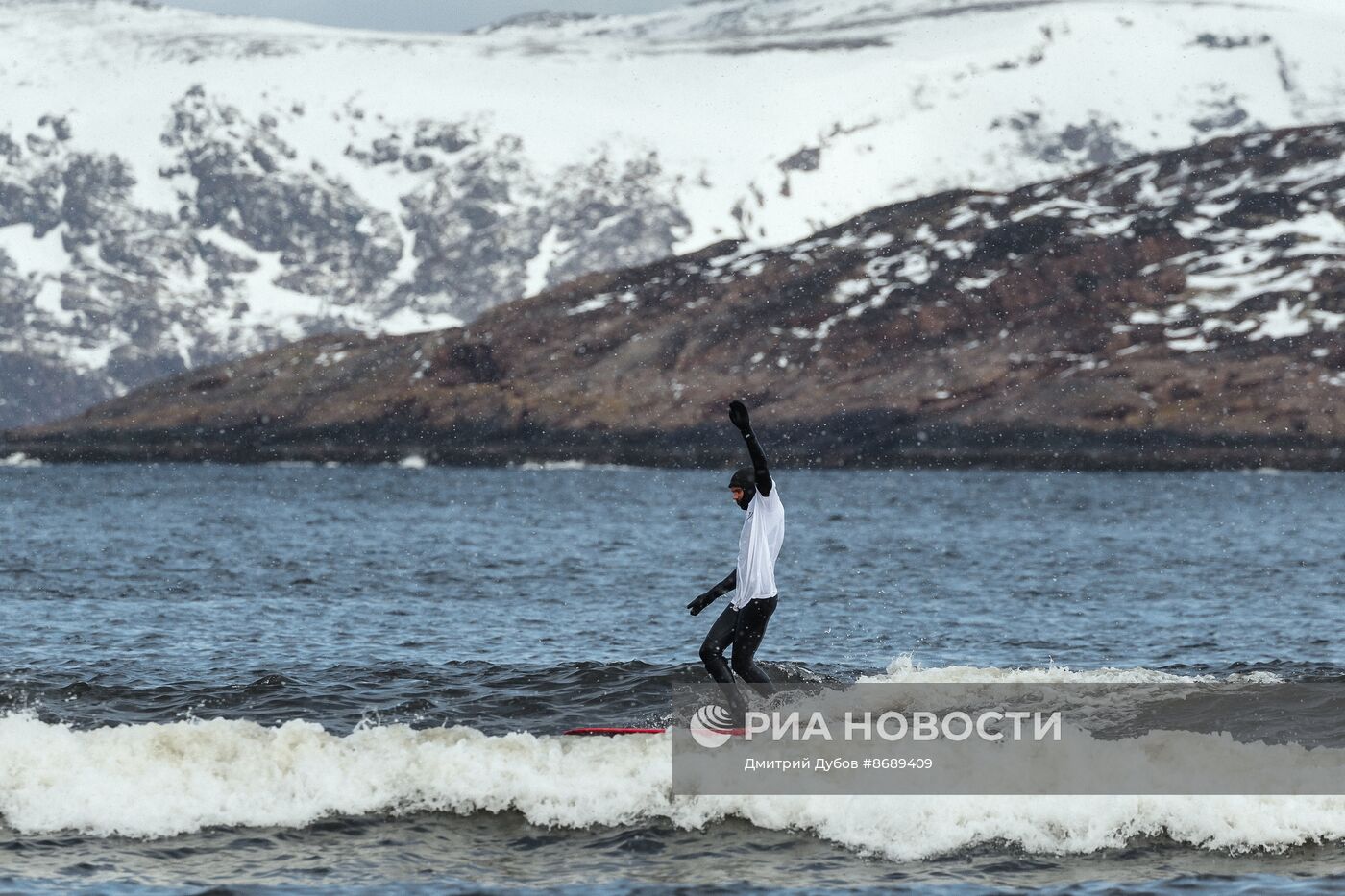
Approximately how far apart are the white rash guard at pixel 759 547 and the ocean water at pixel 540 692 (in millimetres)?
2039

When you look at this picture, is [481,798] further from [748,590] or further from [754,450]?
[754,450]

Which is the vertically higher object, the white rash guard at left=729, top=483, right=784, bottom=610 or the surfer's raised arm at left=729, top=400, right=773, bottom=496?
the surfer's raised arm at left=729, top=400, right=773, bottom=496

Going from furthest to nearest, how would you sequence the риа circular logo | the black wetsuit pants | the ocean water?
the black wetsuit pants → the риа circular logo → the ocean water

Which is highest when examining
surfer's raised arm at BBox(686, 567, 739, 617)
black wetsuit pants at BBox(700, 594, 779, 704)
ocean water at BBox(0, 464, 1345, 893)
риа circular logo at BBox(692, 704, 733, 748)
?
surfer's raised arm at BBox(686, 567, 739, 617)

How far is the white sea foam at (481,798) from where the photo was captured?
18.2 m

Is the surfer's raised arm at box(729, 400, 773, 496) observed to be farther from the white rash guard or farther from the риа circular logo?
the риа circular logo

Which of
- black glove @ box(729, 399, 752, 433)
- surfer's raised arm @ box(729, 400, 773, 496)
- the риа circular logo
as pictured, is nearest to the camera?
black glove @ box(729, 399, 752, 433)

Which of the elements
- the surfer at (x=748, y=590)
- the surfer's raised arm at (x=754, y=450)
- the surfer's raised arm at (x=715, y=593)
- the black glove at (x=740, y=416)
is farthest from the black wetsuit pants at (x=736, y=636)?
the black glove at (x=740, y=416)

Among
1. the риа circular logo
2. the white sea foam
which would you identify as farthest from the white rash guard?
the white sea foam

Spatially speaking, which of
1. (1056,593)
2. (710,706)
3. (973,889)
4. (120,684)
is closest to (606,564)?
(1056,593)

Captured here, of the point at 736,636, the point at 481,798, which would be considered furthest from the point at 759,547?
the point at 481,798

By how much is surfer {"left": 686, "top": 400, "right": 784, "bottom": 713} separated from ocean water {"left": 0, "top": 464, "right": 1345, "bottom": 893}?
117cm

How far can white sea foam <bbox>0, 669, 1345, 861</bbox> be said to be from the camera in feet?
59.9

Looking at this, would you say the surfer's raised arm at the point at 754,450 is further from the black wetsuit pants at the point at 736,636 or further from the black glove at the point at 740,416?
the black wetsuit pants at the point at 736,636
